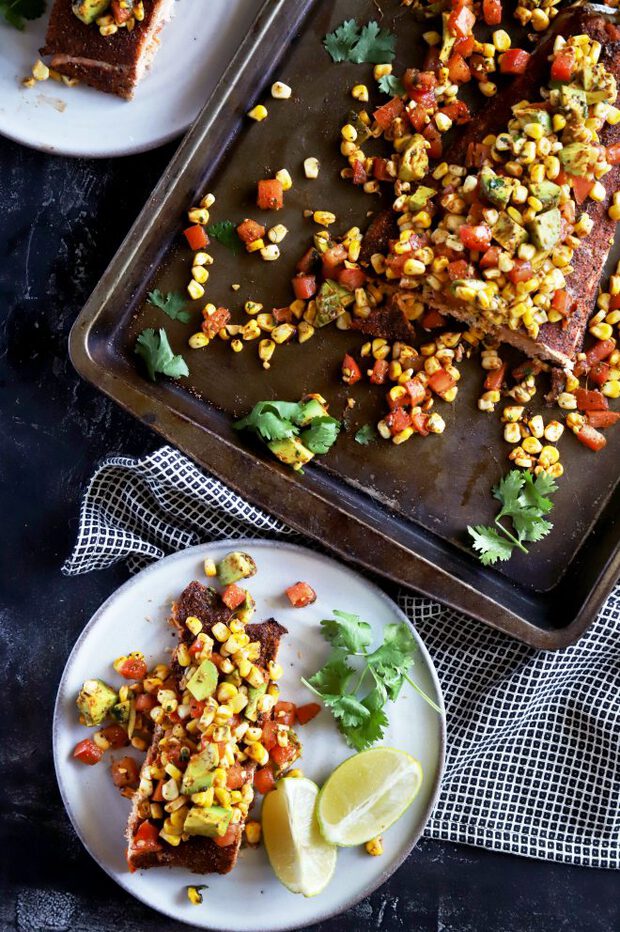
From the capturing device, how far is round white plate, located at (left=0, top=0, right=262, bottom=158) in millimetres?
3971

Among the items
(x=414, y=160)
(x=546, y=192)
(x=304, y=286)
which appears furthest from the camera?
(x=304, y=286)

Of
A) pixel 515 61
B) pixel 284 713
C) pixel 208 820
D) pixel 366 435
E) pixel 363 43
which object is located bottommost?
pixel 208 820

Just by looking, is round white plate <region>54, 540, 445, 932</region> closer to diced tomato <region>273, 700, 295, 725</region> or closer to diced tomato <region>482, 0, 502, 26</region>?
diced tomato <region>273, 700, 295, 725</region>

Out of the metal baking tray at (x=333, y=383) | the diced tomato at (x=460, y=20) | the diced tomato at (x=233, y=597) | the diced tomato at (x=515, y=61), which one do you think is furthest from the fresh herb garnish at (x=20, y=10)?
the diced tomato at (x=233, y=597)

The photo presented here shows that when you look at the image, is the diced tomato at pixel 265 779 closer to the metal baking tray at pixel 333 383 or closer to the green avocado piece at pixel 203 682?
the green avocado piece at pixel 203 682

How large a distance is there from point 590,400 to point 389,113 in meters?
1.51

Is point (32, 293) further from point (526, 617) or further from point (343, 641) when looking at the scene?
point (526, 617)

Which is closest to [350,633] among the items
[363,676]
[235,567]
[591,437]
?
[363,676]

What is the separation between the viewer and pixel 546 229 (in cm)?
348

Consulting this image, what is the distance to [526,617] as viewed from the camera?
3836mm

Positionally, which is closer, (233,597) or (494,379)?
(233,597)

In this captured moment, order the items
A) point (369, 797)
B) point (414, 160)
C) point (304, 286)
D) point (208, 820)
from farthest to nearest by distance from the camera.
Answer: point (304, 286), point (414, 160), point (369, 797), point (208, 820)

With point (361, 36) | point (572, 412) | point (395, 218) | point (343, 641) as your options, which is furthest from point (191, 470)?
point (361, 36)

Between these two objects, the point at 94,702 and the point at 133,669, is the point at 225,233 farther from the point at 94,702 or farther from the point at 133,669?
the point at 94,702
